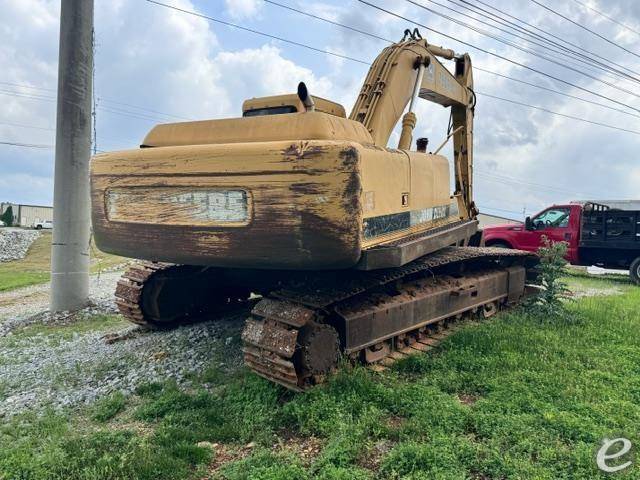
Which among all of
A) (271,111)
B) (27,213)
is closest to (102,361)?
(271,111)

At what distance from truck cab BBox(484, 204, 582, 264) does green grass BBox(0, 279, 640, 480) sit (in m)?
9.18

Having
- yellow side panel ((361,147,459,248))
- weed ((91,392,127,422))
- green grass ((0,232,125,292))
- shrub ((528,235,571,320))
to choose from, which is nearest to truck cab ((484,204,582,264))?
shrub ((528,235,571,320))

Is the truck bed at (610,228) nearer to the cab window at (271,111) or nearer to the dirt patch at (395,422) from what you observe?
the cab window at (271,111)

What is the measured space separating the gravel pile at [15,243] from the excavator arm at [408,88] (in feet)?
70.0

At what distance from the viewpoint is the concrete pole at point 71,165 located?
838cm

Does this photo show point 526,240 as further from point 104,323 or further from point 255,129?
point 255,129

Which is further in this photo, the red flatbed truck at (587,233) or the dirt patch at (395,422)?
the red flatbed truck at (587,233)

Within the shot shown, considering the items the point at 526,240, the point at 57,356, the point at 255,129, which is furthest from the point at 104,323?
the point at 526,240


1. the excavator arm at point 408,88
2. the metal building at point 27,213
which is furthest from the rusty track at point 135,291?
the metal building at point 27,213

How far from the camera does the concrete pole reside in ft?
27.5

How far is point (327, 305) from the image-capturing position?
172 inches

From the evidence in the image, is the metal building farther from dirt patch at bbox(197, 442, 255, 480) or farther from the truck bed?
dirt patch at bbox(197, 442, 255, 480)

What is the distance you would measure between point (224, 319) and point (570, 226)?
10.3 meters

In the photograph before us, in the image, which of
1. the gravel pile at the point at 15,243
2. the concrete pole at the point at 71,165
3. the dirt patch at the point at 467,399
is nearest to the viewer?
the dirt patch at the point at 467,399
